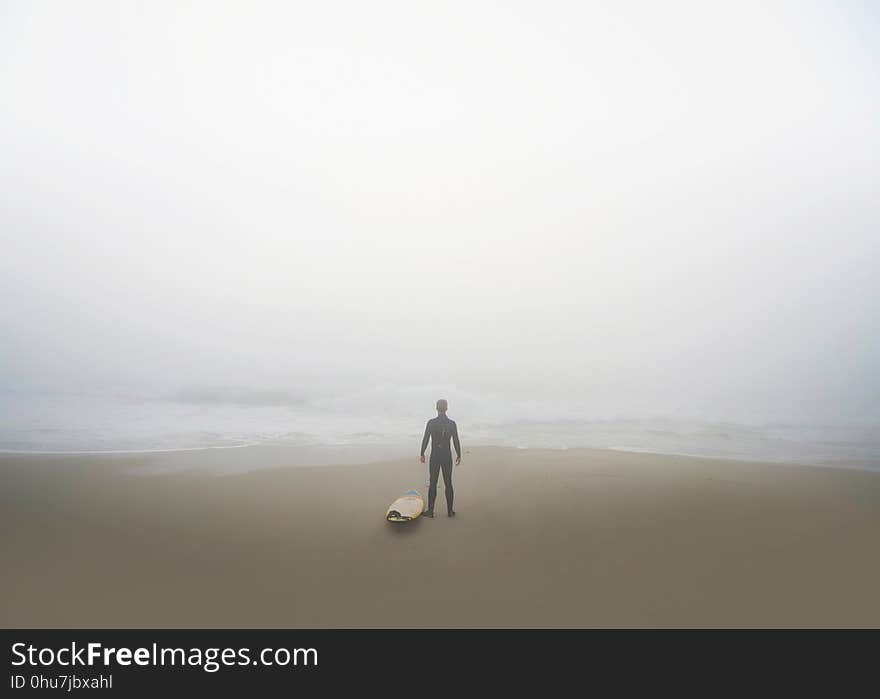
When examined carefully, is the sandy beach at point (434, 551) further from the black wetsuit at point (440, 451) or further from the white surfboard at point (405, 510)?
the black wetsuit at point (440, 451)

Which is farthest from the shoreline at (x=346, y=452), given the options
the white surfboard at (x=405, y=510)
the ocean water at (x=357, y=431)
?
the white surfboard at (x=405, y=510)

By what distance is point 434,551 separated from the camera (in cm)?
629

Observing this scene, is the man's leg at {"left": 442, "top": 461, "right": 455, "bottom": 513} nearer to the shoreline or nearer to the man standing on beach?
the man standing on beach

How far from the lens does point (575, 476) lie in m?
10.6

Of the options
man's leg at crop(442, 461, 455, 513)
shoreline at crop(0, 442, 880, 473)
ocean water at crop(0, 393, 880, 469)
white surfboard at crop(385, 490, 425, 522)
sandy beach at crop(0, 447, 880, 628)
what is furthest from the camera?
ocean water at crop(0, 393, 880, 469)

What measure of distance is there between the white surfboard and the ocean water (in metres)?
6.41

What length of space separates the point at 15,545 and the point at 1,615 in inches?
88.6

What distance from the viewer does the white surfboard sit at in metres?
7.07

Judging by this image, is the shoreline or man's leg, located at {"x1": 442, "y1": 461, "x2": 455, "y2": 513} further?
the shoreline

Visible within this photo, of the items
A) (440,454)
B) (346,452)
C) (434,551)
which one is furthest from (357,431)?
(434,551)

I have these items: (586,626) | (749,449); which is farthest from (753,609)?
(749,449)

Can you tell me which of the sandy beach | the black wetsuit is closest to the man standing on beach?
the black wetsuit

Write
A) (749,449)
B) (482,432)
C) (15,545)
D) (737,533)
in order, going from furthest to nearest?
(482,432) < (749,449) < (737,533) < (15,545)
